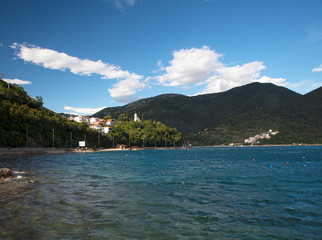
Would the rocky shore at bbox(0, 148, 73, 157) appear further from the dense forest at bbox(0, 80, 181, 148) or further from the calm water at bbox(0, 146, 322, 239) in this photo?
the calm water at bbox(0, 146, 322, 239)

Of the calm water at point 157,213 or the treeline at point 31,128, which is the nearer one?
the calm water at point 157,213

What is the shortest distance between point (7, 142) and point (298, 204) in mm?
92540

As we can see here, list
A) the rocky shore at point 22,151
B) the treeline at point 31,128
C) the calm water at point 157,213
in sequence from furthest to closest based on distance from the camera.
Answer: the treeline at point 31,128 < the rocky shore at point 22,151 < the calm water at point 157,213

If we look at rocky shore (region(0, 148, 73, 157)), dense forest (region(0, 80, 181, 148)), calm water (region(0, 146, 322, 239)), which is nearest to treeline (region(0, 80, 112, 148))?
dense forest (region(0, 80, 181, 148))

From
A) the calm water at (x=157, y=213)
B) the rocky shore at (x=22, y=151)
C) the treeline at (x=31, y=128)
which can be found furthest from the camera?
the treeline at (x=31, y=128)

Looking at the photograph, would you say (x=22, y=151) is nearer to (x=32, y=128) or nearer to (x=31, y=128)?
(x=31, y=128)

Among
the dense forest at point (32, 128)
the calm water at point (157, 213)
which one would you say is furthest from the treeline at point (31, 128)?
the calm water at point (157, 213)

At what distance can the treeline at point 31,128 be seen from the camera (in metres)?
88.0

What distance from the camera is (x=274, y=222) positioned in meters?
11.7

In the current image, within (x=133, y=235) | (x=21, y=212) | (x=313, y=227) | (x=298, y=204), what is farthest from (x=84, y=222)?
(x=298, y=204)

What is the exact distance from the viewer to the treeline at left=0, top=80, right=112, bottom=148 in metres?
88.0

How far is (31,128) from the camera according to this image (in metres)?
101

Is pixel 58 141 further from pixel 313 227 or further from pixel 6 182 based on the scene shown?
pixel 313 227

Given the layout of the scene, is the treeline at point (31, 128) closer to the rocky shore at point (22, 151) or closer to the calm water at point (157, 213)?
the rocky shore at point (22, 151)
